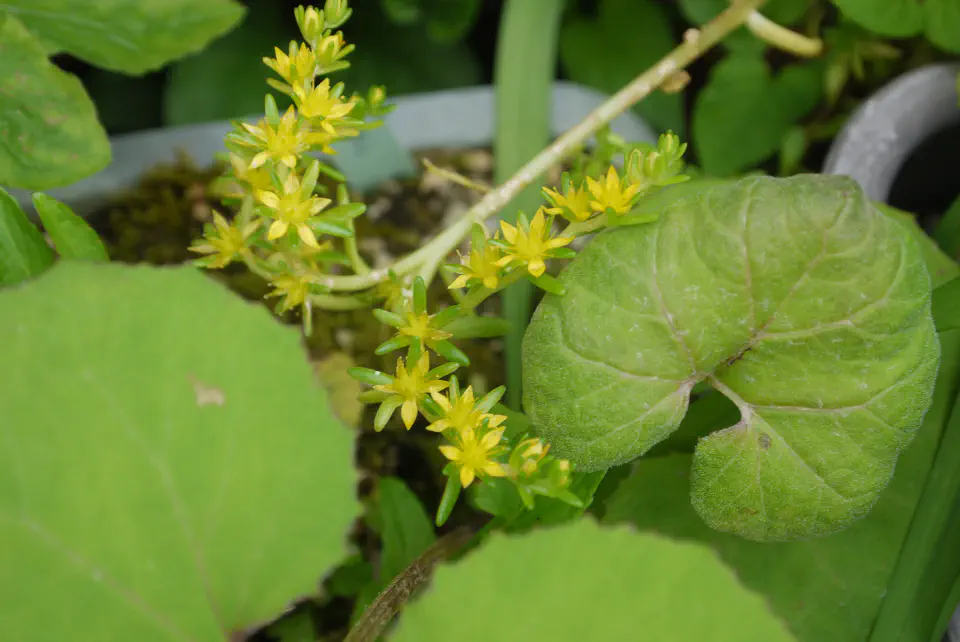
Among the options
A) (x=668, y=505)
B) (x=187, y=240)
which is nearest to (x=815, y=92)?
(x=668, y=505)

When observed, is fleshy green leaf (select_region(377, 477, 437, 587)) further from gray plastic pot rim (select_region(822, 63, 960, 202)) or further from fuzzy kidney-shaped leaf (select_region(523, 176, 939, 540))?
gray plastic pot rim (select_region(822, 63, 960, 202))

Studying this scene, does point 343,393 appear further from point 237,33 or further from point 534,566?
point 237,33

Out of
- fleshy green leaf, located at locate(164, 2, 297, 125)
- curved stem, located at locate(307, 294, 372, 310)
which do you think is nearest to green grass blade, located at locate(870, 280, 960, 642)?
curved stem, located at locate(307, 294, 372, 310)

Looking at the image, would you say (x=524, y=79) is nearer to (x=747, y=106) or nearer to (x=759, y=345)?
(x=747, y=106)

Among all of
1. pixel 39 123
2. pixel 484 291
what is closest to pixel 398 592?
pixel 484 291

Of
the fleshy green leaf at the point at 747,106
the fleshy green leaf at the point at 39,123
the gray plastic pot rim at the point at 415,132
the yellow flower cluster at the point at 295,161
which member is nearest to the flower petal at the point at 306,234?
the yellow flower cluster at the point at 295,161

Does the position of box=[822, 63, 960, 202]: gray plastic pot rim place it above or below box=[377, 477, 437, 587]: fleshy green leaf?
above
